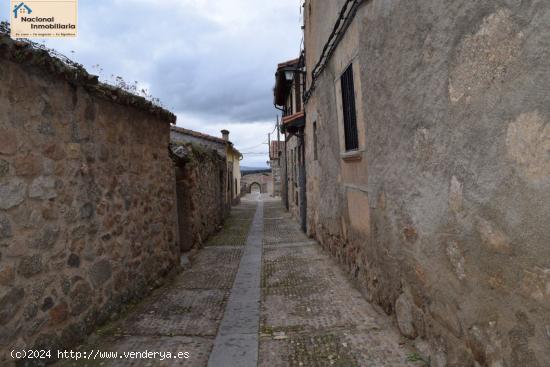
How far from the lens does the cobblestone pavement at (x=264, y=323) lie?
3049mm

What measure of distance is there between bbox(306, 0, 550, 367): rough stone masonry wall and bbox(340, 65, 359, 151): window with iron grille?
813 millimetres

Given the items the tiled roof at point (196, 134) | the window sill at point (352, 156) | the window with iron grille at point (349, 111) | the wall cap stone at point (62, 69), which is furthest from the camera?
the tiled roof at point (196, 134)

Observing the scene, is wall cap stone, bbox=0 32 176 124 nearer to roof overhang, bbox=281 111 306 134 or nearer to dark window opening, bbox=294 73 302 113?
roof overhang, bbox=281 111 306 134

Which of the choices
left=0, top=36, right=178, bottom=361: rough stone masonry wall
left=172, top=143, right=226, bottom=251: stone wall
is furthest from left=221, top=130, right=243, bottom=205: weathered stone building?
left=0, top=36, right=178, bottom=361: rough stone masonry wall

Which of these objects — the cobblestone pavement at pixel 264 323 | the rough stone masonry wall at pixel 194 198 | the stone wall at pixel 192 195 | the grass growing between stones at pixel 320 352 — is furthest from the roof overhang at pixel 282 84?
the grass growing between stones at pixel 320 352

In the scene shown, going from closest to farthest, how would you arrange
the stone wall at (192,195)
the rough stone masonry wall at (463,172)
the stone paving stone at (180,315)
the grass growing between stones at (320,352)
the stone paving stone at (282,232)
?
the rough stone masonry wall at (463,172), the grass growing between stones at (320,352), the stone paving stone at (180,315), the stone wall at (192,195), the stone paving stone at (282,232)

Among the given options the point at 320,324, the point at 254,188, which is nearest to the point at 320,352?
the point at 320,324

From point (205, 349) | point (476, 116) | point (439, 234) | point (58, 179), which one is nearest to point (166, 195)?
point (58, 179)

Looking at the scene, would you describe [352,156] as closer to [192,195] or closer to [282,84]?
[192,195]

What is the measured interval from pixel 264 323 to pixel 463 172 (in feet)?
8.03

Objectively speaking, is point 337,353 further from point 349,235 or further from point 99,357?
point 349,235

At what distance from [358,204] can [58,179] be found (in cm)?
325

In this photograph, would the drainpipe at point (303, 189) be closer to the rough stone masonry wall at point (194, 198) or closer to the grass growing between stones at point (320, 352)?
the rough stone masonry wall at point (194, 198)

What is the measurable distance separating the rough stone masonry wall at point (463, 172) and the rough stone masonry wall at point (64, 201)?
2.73 meters
